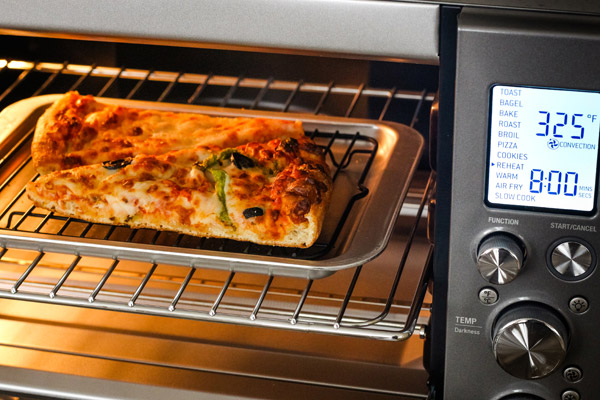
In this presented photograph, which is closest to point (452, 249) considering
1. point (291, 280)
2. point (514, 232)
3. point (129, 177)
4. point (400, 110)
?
point (514, 232)

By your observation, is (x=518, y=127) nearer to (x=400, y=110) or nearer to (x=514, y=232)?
(x=514, y=232)

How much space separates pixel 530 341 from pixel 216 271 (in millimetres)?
541

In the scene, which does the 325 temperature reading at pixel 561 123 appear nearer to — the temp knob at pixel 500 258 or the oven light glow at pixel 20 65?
the temp knob at pixel 500 258

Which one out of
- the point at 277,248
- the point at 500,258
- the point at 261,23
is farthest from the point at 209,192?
the point at 500,258

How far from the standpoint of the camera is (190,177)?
3.73ft

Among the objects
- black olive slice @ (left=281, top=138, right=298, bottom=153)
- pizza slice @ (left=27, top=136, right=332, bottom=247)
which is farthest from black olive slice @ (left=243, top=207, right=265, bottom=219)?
black olive slice @ (left=281, top=138, right=298, bottom=153)

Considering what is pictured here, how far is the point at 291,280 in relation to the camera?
120cm

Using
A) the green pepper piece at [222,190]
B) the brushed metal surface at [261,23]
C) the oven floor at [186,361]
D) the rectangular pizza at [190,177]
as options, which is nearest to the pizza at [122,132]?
the rectangular pizza at [190,177]

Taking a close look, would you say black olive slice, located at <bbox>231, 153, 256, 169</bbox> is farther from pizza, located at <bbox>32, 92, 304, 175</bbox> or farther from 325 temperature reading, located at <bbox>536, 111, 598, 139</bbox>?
325 temperature reading, located at <bbox>536, 111, 598, 139</bbox>

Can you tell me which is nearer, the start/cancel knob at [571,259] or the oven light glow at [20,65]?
the start/cancel knob at [571,259]

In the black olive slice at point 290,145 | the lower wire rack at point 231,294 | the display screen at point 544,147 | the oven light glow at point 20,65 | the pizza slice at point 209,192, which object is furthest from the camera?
the oven light glow at point 20,65

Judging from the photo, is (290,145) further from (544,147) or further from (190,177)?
(544,147)

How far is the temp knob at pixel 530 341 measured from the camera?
0.84 metres

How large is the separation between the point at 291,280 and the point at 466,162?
Result: 18.3 inches
